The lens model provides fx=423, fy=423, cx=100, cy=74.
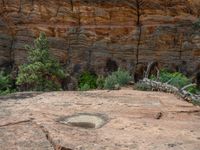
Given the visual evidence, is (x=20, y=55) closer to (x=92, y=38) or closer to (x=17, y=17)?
(x=17, y=17)

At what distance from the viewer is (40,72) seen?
14406 mm

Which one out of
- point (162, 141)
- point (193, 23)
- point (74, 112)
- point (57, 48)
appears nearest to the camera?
point (162, 141)

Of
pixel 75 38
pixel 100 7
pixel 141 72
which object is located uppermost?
pixel 100 7

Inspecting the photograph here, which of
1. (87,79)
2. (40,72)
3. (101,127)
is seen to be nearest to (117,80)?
(40,72)

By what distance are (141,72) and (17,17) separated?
6615mm

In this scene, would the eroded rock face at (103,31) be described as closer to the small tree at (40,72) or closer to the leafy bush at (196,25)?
the leafy bush at (196,25)

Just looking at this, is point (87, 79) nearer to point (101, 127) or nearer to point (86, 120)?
point (86, 120)

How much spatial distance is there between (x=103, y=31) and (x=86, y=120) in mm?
13187

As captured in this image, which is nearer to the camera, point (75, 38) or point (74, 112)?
point (74, 112)

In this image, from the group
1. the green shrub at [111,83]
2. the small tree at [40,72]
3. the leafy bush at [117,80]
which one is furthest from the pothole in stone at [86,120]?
the small tree at [40,72]

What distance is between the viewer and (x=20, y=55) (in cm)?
2014

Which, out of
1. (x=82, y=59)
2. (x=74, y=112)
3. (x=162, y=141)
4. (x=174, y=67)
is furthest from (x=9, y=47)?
(x=162, y=141)

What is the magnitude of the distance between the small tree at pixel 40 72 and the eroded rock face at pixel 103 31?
4.28m

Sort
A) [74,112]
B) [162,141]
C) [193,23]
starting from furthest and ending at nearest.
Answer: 1. [193,23]
2. [74,112]
3. [162,141]
